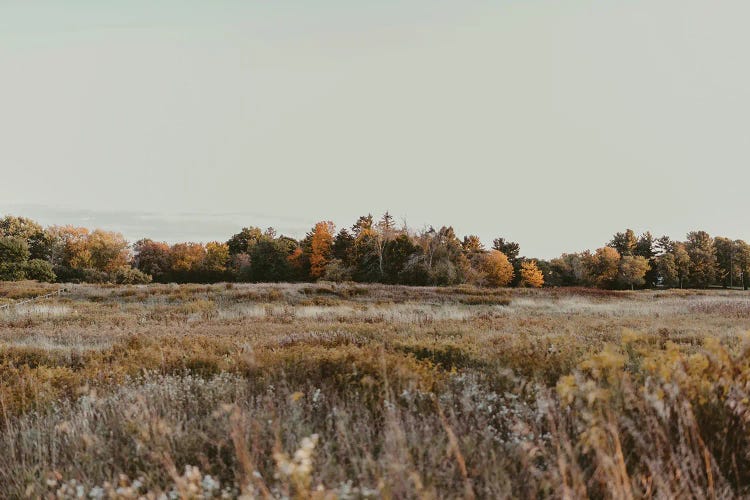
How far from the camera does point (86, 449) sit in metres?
4.28

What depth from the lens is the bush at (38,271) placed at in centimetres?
5747

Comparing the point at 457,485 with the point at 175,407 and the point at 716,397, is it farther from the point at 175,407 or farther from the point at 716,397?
the point at 175,407

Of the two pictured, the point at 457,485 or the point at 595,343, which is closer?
the point at 457,485

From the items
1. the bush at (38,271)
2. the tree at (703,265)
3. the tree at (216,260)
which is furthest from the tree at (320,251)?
the tree at (703,265)

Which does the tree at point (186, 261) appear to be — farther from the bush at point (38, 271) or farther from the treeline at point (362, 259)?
the bush at point (38, 271)

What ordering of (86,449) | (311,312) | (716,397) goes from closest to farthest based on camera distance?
(716,397)
(86,449)
(311,312)

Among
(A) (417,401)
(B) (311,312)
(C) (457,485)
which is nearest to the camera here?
(C) (457,485)

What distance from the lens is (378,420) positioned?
4.63 m

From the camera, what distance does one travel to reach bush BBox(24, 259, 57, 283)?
5747cm

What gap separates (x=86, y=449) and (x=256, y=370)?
243cm

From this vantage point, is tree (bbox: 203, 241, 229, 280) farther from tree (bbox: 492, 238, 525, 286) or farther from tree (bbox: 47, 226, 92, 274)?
tree (bbox: 492, 238, 525, 286)

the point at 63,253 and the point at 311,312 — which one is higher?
the point at 63,253

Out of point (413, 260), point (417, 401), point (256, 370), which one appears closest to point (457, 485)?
point (417, 401)

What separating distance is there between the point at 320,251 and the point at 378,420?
60.8m
